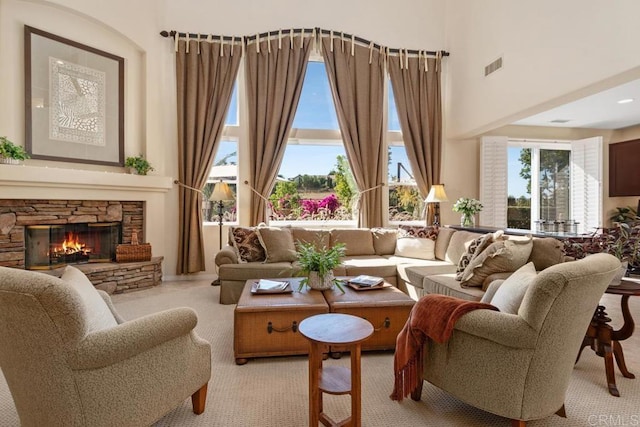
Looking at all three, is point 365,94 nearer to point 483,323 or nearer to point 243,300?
point 243,300

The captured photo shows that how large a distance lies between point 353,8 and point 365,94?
4.56 feet

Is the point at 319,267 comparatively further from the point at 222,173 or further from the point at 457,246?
the point at 222,173

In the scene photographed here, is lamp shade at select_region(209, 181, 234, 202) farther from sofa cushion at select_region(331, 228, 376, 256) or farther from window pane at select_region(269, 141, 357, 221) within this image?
sofa cushion at select_region(331, 228, 376, 256)

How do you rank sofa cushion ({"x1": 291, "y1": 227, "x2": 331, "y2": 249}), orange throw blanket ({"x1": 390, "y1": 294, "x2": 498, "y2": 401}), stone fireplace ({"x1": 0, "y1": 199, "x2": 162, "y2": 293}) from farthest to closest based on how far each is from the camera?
sofa cushion ({"x1": 291, "y1": 227, "x2": 331, "y2": 249})
stone fireplace ({"x1": 0, "y1": 199, "x2": 162, "y2": 293})
orange throw blanket ({"x1": 390, "y1": 294, "x2": 498, "y2": 401})

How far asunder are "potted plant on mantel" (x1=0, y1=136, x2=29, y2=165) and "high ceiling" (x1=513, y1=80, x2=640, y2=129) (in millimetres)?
6066

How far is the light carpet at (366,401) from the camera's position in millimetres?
1865

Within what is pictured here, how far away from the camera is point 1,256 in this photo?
3814 millimetres

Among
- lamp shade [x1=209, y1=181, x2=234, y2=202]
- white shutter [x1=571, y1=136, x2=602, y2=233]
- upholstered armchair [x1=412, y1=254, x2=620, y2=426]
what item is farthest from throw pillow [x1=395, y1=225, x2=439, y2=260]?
white shutter [x1=571, y1=136, x2=602, y2=233]

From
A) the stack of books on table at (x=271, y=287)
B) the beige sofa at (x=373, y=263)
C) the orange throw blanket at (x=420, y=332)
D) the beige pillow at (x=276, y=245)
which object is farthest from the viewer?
the beige pillow at (x=276, y=245)

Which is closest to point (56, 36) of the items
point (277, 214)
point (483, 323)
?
point (277, 214)

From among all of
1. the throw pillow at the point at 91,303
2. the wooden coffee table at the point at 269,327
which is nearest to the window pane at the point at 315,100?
the wooden coffee table at the point at 269,327

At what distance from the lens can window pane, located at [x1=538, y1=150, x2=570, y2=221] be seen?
20.0 feet

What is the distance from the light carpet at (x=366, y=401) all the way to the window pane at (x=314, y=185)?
3.13 m

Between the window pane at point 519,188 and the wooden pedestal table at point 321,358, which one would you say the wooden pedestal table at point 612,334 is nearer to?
the wooden pedestal table at point 321,358
